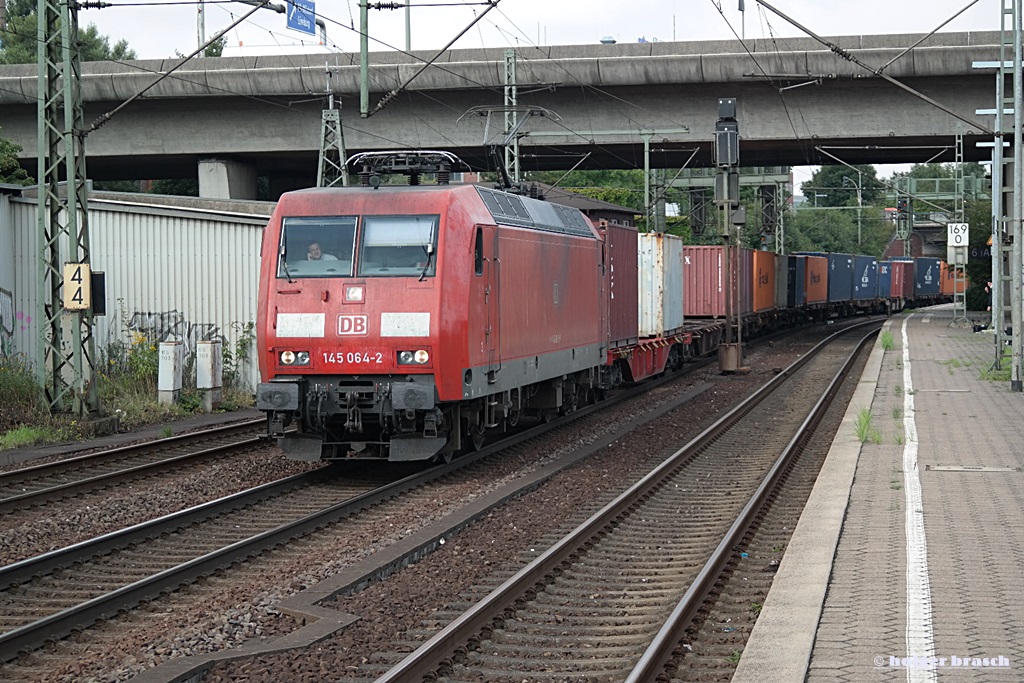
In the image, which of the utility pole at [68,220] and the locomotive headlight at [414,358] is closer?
the locomotive headlight at [414,358]

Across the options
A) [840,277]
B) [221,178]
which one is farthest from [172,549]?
[840,277]

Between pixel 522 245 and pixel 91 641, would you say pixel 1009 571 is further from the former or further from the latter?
pixel 522 245

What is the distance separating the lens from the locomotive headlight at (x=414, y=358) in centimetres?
1284

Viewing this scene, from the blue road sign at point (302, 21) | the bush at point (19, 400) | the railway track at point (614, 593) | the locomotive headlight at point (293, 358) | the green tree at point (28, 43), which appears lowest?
the railway track at point (614, 593)

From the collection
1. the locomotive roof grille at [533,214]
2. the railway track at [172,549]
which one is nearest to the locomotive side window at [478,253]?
the locomotive roof grille at [533,214]

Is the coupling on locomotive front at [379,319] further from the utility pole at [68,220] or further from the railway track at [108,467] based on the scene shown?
the utility pole at [68,220]

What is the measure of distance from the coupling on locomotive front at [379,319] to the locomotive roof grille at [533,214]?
0.21m

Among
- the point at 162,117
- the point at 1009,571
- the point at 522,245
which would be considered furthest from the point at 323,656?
the point at 162,117

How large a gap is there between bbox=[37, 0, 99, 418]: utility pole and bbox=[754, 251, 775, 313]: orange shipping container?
25.5 metres

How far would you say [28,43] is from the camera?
73.4 meters

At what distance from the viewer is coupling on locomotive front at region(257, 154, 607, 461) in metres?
12.9

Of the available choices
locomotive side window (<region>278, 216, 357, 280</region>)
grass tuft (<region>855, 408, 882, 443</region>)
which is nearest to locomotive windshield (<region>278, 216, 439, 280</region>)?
locomotive side window (<region>278, 216, 357, 280</region>)

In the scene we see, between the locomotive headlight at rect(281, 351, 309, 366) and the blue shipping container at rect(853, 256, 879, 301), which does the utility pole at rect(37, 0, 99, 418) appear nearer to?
the locomotive headlight at rect(281, 351, 309, 366)

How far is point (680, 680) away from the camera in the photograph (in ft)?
21.9
